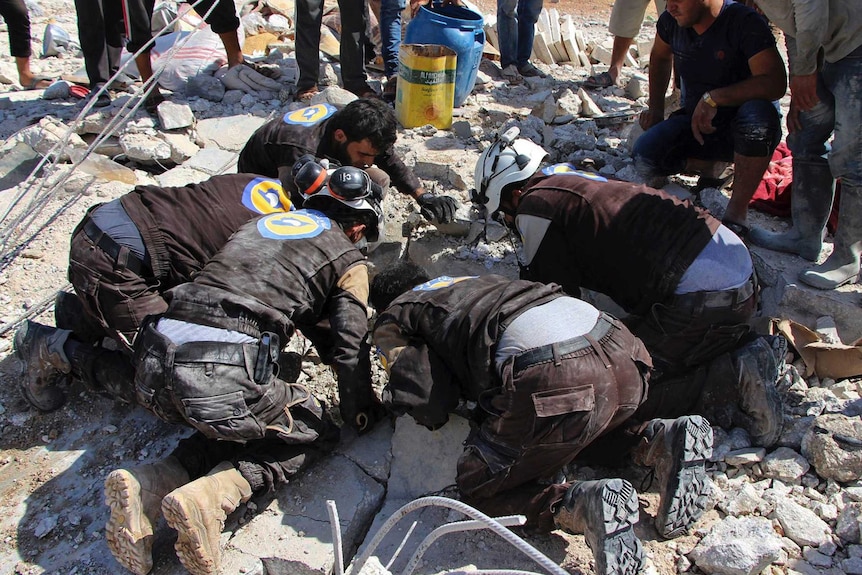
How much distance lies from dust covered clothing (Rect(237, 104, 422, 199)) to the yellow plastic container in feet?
4.62

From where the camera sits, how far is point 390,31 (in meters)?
6.21

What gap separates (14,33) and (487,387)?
226 inches

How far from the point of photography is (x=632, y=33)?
20.6ft

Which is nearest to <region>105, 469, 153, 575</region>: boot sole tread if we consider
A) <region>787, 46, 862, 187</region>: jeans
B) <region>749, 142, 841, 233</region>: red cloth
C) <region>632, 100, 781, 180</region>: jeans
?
<region>632, 100, 781, 180</region>: jeans

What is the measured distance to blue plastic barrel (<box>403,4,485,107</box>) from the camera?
18.4ft

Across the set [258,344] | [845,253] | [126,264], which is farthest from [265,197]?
[845,253]

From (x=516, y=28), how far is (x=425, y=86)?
2141 mm

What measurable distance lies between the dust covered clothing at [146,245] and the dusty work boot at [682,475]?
2102mm

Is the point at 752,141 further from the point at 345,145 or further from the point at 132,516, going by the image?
the point at 132,516

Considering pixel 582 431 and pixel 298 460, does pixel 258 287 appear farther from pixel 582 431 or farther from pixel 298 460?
pixel 582 431

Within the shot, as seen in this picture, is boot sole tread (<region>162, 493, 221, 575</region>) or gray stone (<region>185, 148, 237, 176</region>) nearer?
boot sole tread (<region>162, 493, 221, 575</region>)

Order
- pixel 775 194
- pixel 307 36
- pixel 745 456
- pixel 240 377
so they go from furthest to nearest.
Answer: pixel 307 36 < pixel 775 194 < pixel 745 456 < pixel 240 377

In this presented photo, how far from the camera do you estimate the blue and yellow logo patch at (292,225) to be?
110 inches

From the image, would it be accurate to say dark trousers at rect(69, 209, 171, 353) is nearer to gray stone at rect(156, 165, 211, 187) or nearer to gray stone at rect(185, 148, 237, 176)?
gray stone at rect(156, 165, 211, 187)
